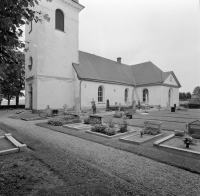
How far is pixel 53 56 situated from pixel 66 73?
2.59 meters

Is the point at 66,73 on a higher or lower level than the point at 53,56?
lower

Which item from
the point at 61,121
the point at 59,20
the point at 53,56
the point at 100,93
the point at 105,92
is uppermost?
the point at 59,20

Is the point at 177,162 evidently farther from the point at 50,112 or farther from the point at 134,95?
the point at 134,95

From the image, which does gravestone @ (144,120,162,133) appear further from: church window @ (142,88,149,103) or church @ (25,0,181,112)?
church window @ (142,88,149,103)

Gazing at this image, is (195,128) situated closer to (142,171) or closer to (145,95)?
(142,171)

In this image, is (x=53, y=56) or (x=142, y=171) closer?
(x=142, y=171)

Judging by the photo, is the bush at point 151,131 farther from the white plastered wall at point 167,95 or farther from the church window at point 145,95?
the church window at point 145,95

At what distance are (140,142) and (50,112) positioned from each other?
11281 millimetres

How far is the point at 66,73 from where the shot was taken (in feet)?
61.8

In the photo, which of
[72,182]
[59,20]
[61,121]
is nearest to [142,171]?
[72,182]

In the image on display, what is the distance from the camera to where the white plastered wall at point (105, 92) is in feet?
63.6

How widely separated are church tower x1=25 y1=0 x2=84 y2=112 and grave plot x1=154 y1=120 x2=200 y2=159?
13.7 metres

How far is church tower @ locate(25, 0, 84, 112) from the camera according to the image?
54.3 ft

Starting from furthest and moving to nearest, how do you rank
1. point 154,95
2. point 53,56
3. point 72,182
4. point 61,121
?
point 154,95
point 53,56
point 61,121
point 72,182
